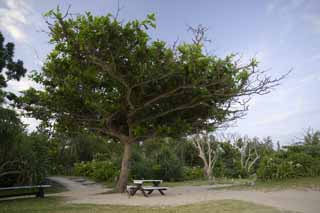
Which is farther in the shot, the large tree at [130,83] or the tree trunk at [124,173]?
the tree trunk at [124,173]

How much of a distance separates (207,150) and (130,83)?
17.0 meters

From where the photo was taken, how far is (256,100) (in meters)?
13.0

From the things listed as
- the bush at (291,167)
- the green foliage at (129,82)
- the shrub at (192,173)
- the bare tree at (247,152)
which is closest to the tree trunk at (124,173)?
the green foliage at (129,82)

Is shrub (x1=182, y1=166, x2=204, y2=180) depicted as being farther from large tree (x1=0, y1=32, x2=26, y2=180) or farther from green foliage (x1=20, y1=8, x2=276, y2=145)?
large tree (x1=0, y1=32, x2=26, y2=180)

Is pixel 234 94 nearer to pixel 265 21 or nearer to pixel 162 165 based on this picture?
pixel 265 21

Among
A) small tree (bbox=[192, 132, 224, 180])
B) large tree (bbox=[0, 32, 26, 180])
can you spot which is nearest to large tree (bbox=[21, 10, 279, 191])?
large tree (bbox=[0, 32, 26, 180])

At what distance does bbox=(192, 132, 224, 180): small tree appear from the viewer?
79.8ft

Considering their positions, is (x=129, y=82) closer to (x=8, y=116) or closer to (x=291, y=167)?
(x=8, y=116)

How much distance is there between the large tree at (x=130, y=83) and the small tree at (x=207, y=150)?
37.2ft

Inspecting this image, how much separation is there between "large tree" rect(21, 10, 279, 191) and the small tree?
446 inches

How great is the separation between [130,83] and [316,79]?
21.3 feet

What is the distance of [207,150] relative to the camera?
26578mm

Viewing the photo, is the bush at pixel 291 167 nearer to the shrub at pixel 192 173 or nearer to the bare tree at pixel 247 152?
the shrub at pixel 192 173

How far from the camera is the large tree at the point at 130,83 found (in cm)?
995
